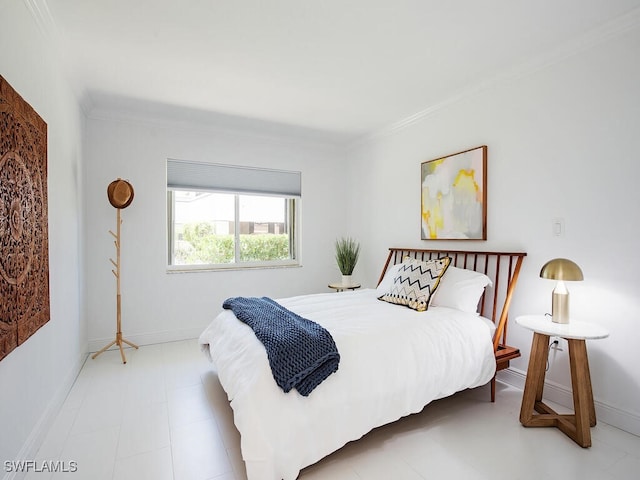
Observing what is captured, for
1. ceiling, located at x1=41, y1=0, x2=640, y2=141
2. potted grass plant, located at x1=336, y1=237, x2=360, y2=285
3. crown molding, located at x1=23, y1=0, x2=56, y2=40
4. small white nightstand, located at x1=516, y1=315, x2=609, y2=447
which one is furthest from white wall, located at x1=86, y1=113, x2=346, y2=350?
small white nightstand, located at x1=516, y1=315, x2=609, y2=447

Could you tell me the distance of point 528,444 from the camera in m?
2.01

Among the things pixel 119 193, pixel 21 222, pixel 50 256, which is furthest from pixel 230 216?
pixel 21 222

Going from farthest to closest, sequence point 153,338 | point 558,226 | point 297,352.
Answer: point 153,338, point 558,226, point 297,352

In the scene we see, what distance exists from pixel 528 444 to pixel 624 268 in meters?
1.26

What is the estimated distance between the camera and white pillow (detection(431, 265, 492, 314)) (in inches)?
106

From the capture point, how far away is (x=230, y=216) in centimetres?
443

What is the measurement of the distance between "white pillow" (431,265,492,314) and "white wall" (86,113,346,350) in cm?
232

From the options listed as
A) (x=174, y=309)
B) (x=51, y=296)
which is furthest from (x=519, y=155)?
(x=174, y=309)

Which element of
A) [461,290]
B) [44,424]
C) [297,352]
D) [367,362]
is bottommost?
[44,424]

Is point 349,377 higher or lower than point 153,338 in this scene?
higher

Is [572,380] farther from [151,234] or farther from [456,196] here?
[151,234]

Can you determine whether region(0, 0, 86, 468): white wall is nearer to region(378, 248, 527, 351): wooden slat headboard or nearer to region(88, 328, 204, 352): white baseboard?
region(88, 328, 204, 352): white baseboard

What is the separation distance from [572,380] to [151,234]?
4023mm

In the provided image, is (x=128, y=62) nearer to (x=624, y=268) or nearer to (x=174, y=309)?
(x=174, y=309)
